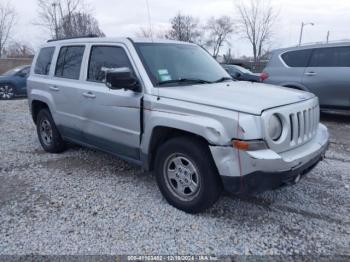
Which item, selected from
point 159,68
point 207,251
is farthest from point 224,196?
point 159,68

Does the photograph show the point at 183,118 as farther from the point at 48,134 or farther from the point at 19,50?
the point at 19,50

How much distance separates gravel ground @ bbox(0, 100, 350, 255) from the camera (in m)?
3.13

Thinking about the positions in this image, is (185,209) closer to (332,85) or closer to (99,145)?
(99,145)

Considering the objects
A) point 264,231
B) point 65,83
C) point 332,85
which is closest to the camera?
point 264,231

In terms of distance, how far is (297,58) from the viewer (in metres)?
8.69

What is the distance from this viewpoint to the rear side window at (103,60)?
4.21m

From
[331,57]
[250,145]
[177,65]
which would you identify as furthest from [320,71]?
[250,145]

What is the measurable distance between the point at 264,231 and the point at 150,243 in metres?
1.14

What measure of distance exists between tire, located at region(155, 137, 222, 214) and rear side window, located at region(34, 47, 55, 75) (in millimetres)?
2935

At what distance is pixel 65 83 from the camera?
16.5 ft

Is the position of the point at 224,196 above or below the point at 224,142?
below

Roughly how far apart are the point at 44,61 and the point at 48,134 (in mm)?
1244

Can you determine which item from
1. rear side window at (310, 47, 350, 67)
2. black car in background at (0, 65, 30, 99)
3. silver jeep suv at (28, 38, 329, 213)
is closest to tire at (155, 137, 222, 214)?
silver jeep suv at (28, 38, 329, 213)

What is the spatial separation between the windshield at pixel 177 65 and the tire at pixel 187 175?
827 millimetres
